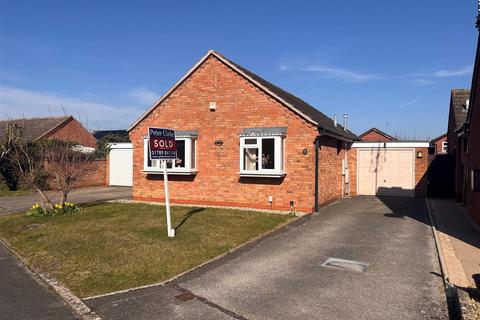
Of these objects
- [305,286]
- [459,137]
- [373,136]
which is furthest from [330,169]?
[373,136]

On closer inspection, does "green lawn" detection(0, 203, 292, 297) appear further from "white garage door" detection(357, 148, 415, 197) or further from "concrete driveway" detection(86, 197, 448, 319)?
"white garage door" detection(357, 148, 415, 197)

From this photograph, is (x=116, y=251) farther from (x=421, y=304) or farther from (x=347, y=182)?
(x=347, y=182)

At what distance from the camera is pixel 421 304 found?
5.27m

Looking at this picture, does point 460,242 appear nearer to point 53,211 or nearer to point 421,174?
point 421,174

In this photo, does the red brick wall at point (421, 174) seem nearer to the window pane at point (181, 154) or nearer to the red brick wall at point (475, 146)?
the red brick wall at point (475, 146)

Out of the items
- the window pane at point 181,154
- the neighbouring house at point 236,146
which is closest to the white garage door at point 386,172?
the neighbouring house at point 236,146

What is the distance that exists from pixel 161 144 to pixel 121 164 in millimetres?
19281

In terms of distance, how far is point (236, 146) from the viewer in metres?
14.7

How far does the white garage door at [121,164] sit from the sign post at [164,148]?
18.2 m

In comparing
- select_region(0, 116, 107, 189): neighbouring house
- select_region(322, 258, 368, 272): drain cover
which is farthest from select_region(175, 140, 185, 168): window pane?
select_region(0, 116, 107, 189): neighbouring house

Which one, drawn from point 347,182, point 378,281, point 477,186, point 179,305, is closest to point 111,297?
point 179,305

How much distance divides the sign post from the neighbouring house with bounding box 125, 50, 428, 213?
4755mm

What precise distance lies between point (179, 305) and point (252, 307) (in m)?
1.01

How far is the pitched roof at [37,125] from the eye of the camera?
106 feet
